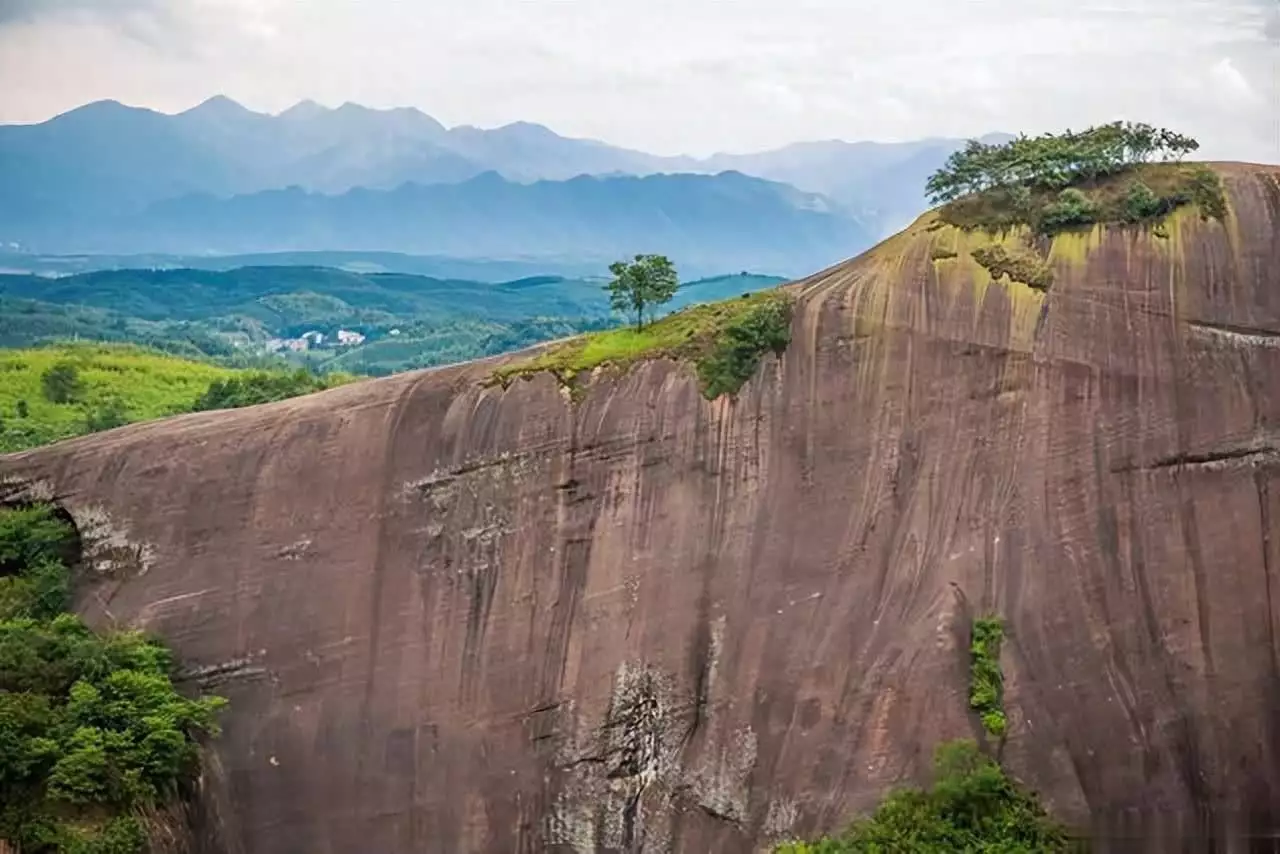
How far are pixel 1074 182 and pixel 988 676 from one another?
35.7 feet

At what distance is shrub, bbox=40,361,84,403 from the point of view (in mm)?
50562

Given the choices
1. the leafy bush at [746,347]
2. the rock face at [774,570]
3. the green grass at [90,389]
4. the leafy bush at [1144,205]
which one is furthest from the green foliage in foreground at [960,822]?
the green grass at [90,389]

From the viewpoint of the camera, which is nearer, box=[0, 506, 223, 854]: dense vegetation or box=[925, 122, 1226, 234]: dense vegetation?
box=[0, 506, 223, 854]: dense vegetation

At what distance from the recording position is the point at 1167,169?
22.2 metres

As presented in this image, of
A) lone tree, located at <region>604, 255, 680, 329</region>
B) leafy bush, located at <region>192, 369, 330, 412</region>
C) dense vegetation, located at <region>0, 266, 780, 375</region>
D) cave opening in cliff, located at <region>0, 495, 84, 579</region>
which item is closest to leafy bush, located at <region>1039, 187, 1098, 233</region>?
lone tree, located at <region>604, 255, 680, 329</region>

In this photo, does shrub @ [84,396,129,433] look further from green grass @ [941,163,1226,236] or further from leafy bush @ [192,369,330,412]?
green grass @ [941,163,1226,236]

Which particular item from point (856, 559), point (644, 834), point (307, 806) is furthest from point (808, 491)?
point (307, 806)

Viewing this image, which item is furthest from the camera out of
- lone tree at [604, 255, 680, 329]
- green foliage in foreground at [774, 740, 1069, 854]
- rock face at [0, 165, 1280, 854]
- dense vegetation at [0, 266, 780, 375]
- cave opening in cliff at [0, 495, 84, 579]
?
dense vegetation at [0, 266, 780, 375]

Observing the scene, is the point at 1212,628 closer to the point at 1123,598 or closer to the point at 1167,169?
the point at 1123,598

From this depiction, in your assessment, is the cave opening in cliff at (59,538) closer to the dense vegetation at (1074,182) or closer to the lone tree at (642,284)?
the lone tree at (642,284)

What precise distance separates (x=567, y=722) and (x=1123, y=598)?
430 inches

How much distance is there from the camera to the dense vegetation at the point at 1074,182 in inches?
845

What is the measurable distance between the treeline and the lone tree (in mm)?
6398

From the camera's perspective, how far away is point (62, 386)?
2004 inches
